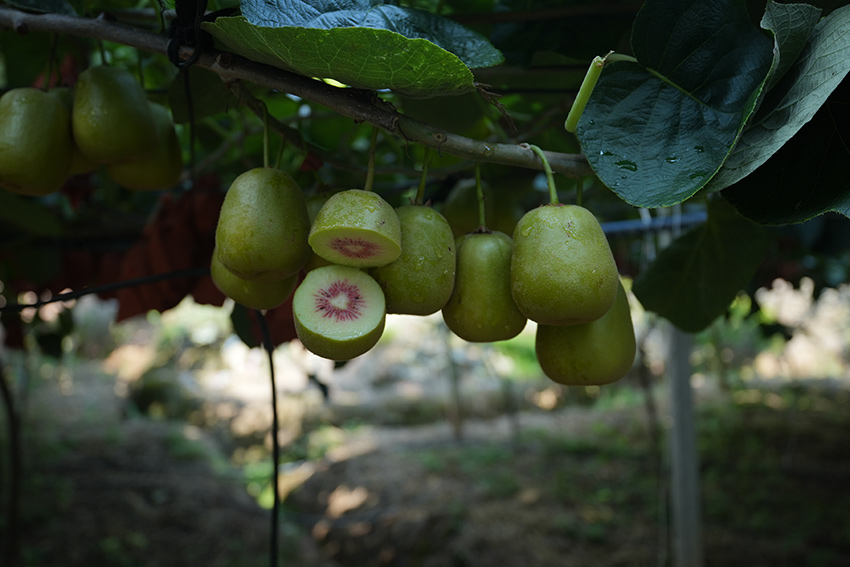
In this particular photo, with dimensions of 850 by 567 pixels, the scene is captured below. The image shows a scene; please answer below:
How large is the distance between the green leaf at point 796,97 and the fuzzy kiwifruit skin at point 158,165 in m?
0.57

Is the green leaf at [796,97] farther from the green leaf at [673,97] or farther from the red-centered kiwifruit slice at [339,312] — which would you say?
the red-centered kiwifruit slice at [339,312]

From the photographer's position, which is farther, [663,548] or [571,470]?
[571,470]

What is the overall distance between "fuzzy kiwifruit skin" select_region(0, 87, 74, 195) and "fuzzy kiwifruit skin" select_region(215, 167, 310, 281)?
0.84ft

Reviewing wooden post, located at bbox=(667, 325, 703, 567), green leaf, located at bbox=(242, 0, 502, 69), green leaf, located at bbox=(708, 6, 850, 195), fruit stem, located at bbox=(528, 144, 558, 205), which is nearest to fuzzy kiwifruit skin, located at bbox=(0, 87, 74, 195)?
green leaf, located at bbox=(242, 0, 502, 69)

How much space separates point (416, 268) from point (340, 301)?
6 centimetres

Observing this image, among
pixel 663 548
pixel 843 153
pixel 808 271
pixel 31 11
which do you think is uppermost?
pixel 31 11

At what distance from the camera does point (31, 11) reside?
2.05ft

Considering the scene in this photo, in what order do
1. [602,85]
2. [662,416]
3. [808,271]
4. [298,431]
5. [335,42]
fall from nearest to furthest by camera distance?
[335,42] → [602,85] → [808,271] → [662,416] → [298,431]

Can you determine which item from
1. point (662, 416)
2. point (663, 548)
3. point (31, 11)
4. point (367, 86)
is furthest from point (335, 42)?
point (662, 416)

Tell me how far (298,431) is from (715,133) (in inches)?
209

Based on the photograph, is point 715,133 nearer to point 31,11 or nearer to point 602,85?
point 602,85

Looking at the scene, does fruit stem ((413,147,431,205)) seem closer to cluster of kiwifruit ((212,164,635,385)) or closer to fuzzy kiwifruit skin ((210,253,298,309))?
cluster of kiwifruit ((212,164,635,385))

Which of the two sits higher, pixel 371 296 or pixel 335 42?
pixel 335 42

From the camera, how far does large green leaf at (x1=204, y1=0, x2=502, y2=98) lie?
385 mm
